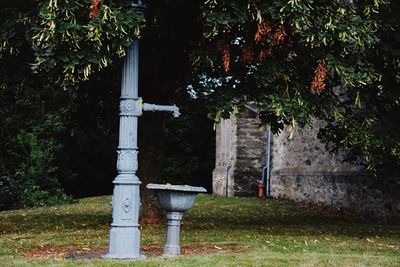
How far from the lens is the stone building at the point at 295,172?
17281 millimetres

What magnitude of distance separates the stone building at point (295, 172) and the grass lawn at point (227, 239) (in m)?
0.83

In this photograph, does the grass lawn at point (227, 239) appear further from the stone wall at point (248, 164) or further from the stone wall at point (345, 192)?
the stone wall at point (248, 164)

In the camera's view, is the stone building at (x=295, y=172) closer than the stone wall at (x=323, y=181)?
No

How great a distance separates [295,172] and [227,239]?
1151cm

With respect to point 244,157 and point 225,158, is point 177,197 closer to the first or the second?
point 244,157

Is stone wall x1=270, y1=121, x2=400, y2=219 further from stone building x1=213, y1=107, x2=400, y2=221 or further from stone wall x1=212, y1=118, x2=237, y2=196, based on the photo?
stone wall x1=212, y1=118, x2=237, y2=196

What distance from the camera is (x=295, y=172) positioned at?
22.5 metres

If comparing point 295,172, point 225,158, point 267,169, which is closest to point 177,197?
point 295,172

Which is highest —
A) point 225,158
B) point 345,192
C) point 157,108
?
point 157,108

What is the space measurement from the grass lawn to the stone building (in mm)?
828

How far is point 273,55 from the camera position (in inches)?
450

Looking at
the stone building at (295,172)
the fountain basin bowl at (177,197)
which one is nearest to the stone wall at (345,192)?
the stone building at (295,172)

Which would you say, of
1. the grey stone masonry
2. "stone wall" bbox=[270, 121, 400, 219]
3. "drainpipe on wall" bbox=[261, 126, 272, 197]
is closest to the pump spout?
"stone wall" bbox=[270, 121, 400, 219]

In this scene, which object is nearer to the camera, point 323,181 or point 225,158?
point 323,181
